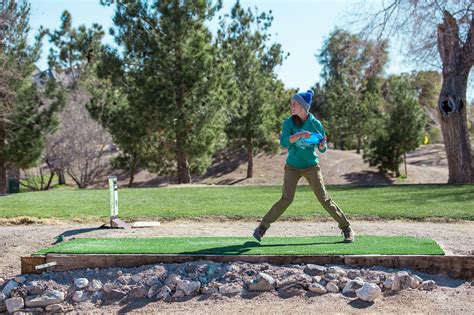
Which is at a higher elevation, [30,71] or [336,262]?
[30,71]

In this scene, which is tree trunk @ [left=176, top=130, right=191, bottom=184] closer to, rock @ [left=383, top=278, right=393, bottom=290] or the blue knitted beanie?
the blue knitted beanie

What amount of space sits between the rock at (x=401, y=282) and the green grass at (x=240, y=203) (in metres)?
4.80

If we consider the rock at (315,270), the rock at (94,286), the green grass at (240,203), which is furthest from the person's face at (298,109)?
the green grass at (240,203)

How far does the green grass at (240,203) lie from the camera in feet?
37.4

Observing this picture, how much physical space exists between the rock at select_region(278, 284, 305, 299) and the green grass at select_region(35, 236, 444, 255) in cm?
59

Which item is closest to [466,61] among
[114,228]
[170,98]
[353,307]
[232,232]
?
[170,98]

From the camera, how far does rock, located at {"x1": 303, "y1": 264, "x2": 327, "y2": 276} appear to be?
6336 millimetres

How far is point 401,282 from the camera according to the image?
6191 millimetres

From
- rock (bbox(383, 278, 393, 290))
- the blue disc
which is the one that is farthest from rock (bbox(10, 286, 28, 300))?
rock (bbox(383, 278, 393, 290))

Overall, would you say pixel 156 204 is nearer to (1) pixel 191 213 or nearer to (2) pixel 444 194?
(1) pixel 191 213

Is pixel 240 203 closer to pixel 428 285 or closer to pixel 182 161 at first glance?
pixel 428 285

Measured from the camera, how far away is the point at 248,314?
19.1ft

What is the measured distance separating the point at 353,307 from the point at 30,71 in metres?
19.5

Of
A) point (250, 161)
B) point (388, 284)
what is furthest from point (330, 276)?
point (250, 161)
